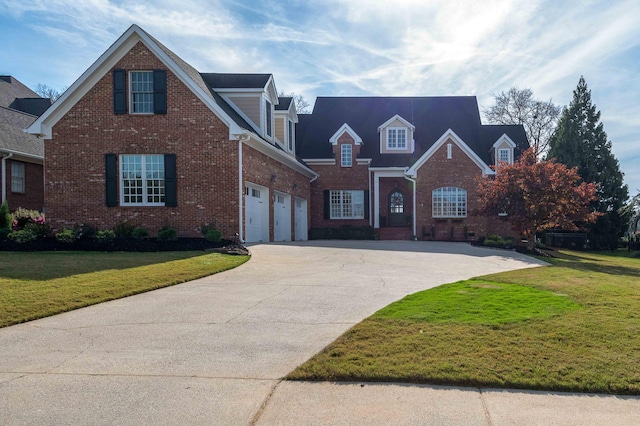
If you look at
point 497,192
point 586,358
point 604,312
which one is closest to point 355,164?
point 497,192

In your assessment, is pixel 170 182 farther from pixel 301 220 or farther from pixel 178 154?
pixel 301 220

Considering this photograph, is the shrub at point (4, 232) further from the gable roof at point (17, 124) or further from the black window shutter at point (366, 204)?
the black window shutter at point (366, 204)

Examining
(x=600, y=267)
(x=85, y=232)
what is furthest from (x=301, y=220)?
(x=600, y=267)

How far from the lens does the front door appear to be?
2931 cm

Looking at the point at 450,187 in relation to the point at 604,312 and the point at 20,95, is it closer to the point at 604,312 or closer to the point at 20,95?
the point at 604,312

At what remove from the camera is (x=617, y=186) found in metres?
28.9

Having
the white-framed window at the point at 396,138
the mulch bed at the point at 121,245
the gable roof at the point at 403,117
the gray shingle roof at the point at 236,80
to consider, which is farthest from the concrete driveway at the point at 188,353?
the gable roof at the point at 403,117

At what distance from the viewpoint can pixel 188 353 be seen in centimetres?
518

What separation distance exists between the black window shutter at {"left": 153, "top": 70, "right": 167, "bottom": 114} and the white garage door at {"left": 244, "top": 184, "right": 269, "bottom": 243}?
4.27m

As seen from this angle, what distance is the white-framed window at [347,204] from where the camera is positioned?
29.3m

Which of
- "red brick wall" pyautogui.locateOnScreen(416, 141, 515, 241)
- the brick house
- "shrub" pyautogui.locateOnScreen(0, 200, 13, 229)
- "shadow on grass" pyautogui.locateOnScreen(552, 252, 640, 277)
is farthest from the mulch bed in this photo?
"red brick wall" pyautogui.locateOnScreen(416, 141, 515, 241)

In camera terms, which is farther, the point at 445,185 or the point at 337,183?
the point at 337,183

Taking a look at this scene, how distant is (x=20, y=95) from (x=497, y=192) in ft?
102

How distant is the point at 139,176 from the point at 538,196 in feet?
50.7
